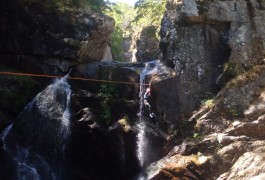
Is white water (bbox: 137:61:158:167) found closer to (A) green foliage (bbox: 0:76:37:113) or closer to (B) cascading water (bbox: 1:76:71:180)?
(B) cascading water (bbox: 1:76:71:180)

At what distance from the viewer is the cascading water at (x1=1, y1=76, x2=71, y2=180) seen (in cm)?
1095

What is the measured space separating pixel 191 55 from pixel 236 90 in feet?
7.68

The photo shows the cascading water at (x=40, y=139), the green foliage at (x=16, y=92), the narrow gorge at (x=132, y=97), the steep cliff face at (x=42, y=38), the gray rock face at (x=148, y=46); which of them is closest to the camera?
the narrow gorge at (x=132, y=97)

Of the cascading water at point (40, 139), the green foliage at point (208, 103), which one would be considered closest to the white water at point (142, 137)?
the green foliage at point (208, 103)

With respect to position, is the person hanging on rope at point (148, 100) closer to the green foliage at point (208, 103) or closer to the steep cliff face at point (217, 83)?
the steep cliff face at point (217, 83)

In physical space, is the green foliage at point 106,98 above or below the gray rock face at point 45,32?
below

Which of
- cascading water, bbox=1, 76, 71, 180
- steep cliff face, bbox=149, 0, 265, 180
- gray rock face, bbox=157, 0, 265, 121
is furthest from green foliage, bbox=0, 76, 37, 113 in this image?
gray rock face, bbox=157, 0, 265, 121

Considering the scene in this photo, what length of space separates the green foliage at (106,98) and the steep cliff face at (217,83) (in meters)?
1.59

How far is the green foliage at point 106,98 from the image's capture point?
37.9 feet

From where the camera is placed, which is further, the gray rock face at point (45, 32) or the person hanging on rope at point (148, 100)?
the gray rock face at point (45, 32)

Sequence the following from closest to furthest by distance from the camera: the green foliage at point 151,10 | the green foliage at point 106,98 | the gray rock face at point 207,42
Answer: the green foliage at point 106,98
the gray rock face at point 207,42
the green foliage at point 151,10

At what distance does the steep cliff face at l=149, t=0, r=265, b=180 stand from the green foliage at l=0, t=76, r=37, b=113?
4.78 metres

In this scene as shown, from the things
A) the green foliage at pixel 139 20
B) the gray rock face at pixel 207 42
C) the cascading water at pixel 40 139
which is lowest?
the cascading water at pixel 40 139

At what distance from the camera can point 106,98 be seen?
39.6 feet
